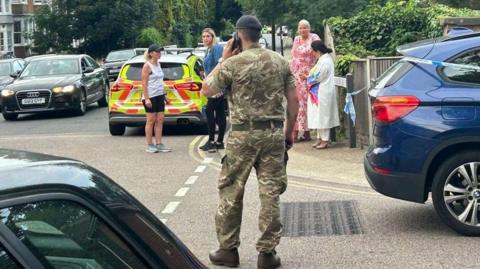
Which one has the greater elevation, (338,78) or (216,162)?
(338,78)

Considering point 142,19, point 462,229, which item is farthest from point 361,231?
point 142,19

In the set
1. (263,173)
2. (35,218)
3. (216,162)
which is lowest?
(216,162)

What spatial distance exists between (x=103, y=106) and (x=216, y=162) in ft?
39.3

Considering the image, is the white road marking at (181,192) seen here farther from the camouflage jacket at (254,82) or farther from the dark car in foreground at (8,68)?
the dark car in foreground at (8,68)

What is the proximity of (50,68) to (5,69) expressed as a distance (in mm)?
7003

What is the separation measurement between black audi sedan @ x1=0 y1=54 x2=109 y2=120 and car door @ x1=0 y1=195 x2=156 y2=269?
55.7 ft

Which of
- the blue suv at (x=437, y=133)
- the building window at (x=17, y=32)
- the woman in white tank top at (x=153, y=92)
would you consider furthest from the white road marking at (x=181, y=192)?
the building window at (x=17, y=32)

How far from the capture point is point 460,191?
6.77 m

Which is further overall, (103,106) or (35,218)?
(103,106)

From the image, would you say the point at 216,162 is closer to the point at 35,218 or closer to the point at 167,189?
the point at 167,189

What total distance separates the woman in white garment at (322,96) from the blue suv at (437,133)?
492 cm

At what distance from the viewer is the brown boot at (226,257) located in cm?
617

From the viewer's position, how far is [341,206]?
8312 mm

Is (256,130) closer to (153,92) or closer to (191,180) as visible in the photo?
(191,180)
